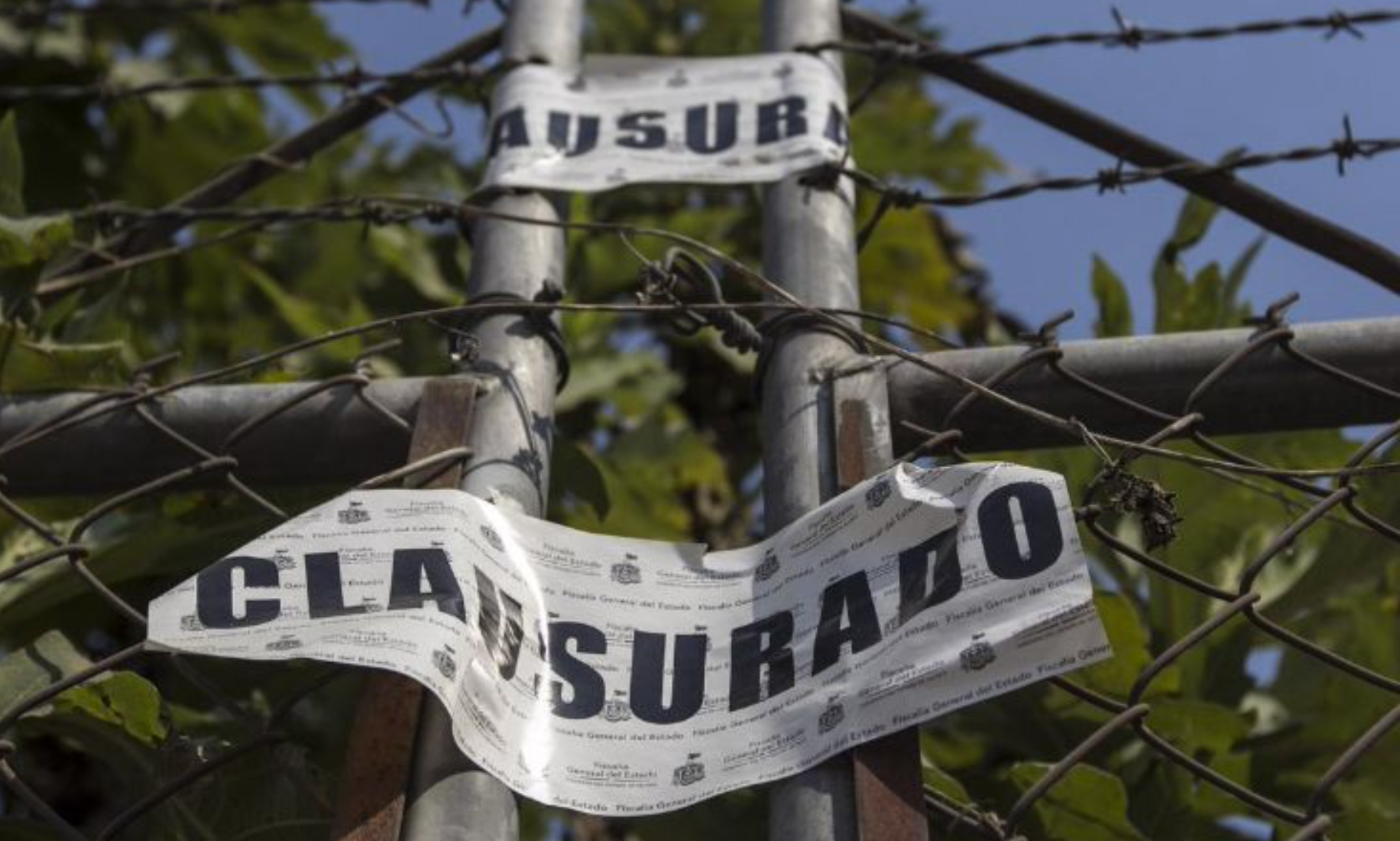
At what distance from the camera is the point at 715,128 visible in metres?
2.36

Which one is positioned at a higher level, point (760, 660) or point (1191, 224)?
point (1191, 224)

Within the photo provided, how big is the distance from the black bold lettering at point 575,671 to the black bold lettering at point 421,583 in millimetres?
100

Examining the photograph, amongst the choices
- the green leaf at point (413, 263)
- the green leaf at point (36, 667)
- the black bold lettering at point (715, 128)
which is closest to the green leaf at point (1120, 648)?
the black bold lettering at point (715, 128)

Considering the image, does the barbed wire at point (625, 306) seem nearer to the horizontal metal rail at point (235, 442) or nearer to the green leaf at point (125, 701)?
the horizontal metal rail at point (235, 442)

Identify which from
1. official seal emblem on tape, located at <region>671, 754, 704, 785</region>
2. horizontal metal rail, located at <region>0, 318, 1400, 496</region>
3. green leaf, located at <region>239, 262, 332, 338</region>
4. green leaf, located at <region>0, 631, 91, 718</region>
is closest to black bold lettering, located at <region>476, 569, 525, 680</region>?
official seal emblem on tape, located at <region>671, 754, 704, 785</region>

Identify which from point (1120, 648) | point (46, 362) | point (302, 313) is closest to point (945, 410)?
point (1120, 648)

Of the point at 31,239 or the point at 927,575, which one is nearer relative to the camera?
the point at 927,575

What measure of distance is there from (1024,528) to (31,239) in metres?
1.34

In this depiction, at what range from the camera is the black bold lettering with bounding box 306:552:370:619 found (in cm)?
167

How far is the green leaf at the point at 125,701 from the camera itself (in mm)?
1854

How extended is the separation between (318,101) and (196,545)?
284cm

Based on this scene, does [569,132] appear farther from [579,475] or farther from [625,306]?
[625,306]

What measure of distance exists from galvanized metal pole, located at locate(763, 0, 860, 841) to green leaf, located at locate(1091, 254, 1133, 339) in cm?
71

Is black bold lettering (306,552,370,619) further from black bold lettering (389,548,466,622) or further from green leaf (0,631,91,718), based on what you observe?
green leaf (0,631,91,718)
